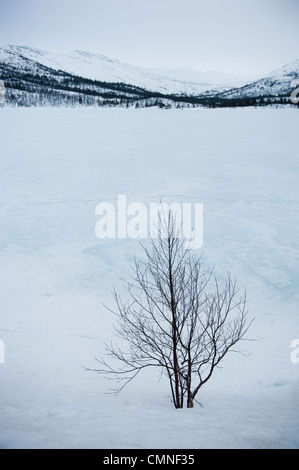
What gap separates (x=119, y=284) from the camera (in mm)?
11750

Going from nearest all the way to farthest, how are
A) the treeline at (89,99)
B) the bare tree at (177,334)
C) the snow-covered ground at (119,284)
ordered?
the snow-covered ground at (119,284), the bare tree at (177,334), the treeline at (89,99)

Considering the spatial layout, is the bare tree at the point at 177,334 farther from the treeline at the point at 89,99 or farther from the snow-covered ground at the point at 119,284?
the treeline at the point at 89,99

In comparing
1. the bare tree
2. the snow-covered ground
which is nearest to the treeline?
the snow-covered ground

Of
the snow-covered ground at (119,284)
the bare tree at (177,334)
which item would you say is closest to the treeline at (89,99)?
the snow-covered ground at (119,284)

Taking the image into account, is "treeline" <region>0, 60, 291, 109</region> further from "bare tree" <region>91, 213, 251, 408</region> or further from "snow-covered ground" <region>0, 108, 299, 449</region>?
"bare tree" <region>91, 213, 251, 408</region>

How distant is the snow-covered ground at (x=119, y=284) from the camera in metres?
5.50

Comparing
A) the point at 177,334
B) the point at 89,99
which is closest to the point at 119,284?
the point at 177,334

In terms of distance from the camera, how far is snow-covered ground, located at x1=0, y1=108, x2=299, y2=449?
5.50 m

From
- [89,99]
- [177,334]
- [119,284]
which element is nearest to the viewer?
[177,334]

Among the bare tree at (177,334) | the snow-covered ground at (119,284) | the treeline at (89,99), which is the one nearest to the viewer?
the snow-covered ground at (119,284)

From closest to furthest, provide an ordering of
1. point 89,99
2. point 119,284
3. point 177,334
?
point 177,334, point 119,284, point 89,99

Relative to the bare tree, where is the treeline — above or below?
above

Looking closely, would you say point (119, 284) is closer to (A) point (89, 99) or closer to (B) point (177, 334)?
(B) point (177, 334)

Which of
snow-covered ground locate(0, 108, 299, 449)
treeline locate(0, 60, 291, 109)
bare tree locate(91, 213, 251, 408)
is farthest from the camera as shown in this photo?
treeline locate(0, 60, 291, 109)
